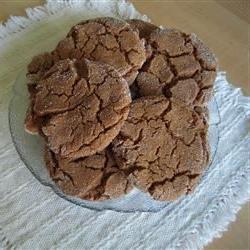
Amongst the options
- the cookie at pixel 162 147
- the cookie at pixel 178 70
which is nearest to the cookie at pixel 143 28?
the cookie at pixel 178 70

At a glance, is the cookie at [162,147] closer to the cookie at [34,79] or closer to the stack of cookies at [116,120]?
the stack of cookies at [116,120]

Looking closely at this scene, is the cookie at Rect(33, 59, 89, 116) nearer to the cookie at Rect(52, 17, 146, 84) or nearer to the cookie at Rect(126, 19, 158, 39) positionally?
the cookie at Rect(52, 17, 146, 84)

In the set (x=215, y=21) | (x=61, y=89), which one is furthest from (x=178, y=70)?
(x=215, y=21)

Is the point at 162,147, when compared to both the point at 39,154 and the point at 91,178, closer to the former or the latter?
the point at 91,178

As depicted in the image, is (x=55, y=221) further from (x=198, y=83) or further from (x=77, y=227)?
(x=198, y=83)

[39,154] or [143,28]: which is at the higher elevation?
[143,28]

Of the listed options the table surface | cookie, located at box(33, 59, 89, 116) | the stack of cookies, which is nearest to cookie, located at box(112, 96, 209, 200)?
the stack of cookies

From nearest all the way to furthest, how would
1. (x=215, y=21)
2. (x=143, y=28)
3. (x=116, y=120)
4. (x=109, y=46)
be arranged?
1. (x=116, y=120)
2. (x=109, y=46)
3. (x=143, y=28)
4. (x=215, y=21)
